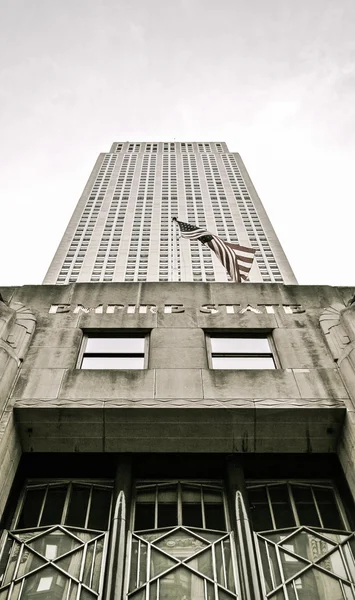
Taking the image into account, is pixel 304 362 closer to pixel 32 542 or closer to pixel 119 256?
pixel 32 542

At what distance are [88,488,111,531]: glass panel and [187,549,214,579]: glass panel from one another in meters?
1.89

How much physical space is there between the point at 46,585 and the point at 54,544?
733 millimetres

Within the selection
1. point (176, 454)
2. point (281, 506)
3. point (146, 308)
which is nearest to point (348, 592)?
point (281, 506)

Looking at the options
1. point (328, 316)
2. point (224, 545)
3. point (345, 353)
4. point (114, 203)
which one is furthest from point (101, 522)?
point (114, 203)

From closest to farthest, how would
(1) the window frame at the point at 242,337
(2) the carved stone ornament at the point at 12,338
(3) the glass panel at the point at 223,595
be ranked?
(3) the glass panel at the point at 223,595 < (2) the carved stone ornament at the point at 12,338 < (1) the window frame at the point at 242,337

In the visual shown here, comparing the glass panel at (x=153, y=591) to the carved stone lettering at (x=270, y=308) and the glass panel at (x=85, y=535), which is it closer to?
the glass panel at (x=85, y=535)

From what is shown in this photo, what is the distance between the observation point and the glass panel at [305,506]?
29.1ft

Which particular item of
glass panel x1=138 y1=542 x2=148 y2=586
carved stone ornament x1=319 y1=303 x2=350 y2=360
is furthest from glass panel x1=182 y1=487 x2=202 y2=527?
carved stone ornament x1=319 y1=303 x2=350 y2=360

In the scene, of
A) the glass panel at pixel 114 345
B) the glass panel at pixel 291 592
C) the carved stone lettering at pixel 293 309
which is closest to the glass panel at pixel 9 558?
the glass panel at pixel 114 345

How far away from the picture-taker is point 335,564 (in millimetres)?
8133

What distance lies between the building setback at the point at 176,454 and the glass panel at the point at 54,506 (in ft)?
0.09

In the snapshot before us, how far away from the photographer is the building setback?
7957 mm

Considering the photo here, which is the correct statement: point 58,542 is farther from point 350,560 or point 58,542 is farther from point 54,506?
point 350,560

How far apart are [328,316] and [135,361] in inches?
221
